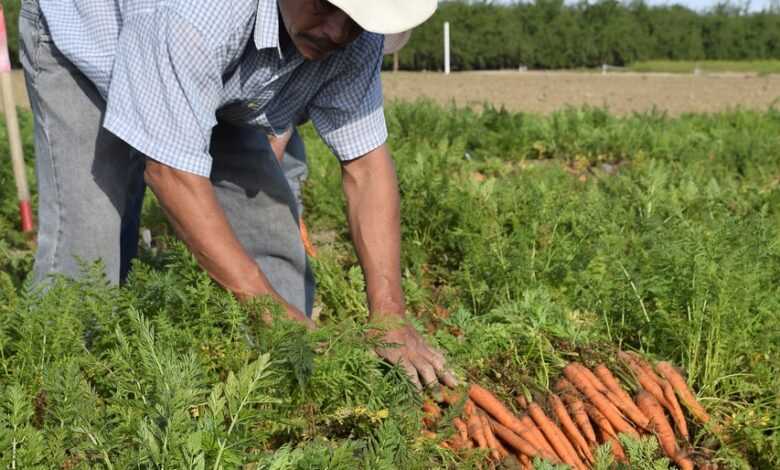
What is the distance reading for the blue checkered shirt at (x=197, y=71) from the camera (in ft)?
7.94

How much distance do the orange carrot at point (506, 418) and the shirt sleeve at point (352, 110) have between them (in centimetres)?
85

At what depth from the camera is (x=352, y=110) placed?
3.04 m

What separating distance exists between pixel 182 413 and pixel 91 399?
310mm

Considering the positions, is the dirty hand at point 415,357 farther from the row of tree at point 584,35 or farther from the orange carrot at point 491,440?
the row of tree at point 584,35

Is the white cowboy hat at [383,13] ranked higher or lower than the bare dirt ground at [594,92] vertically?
higher

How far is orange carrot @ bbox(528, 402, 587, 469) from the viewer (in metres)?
2.86

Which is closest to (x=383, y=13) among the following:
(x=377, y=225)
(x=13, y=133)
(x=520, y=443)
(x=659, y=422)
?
(x=377, y=225)

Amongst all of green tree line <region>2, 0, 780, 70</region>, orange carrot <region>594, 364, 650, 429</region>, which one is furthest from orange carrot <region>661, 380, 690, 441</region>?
green tree line <region>2, 0, 780, 70</region>

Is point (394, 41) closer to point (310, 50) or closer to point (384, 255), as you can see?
point (384, 255)

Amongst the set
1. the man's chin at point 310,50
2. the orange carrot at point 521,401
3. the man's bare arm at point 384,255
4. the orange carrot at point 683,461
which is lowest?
the orange carrot at point 683,461

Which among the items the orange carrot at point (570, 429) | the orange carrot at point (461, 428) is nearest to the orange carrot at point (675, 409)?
the orange carrot at point (570, 429)

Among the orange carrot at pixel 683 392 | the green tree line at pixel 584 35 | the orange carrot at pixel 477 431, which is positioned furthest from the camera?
the green tree line at pixel 584 35

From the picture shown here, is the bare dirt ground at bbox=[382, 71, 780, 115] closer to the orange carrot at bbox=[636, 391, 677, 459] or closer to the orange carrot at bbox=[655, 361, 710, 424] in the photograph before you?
the orange carrot at bbox=[655, 361, 710, 424]

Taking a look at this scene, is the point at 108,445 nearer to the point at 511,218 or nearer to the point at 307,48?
Result: the point at 307,48
